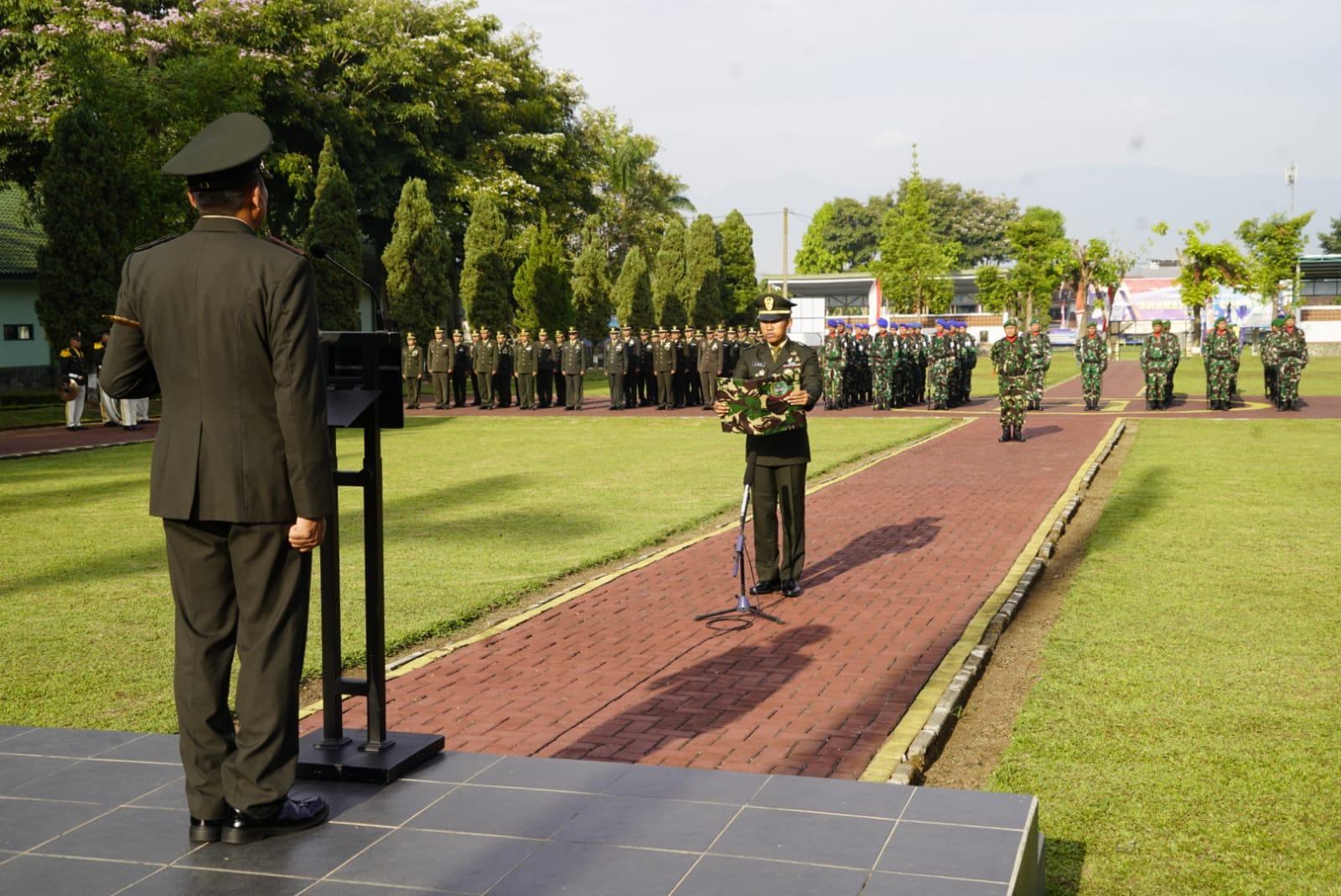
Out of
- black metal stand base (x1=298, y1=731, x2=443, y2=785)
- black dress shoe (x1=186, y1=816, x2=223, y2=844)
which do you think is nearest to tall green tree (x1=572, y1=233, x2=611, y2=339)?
black metal stand base (x1=298, y1=731, x2=443, y2=785)

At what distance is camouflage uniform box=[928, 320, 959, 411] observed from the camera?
2856cm

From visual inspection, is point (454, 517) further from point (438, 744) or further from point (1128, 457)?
point (1128, 457)

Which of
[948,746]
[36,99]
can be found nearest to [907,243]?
[36,99]

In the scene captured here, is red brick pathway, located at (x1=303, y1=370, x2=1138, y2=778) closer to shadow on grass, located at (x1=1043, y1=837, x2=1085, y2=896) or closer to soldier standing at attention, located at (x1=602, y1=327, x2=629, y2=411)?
shadow on grass, located at (x1=1043, y1=837, x2=1085, y2=896)

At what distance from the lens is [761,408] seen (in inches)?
325

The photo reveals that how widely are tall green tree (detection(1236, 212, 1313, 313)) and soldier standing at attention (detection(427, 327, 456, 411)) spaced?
39.3 meters

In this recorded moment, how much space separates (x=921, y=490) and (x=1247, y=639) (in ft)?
23.2

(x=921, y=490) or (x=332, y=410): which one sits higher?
(x=332, y=410)

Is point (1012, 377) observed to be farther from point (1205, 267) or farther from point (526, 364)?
point (1205, 267)

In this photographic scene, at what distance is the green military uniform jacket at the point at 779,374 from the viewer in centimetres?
850

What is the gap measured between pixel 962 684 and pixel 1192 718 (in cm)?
106

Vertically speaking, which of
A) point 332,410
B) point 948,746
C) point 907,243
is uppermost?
point 907,243

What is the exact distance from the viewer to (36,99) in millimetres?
30578

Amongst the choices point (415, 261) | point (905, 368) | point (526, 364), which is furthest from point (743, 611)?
point (415, 261)
